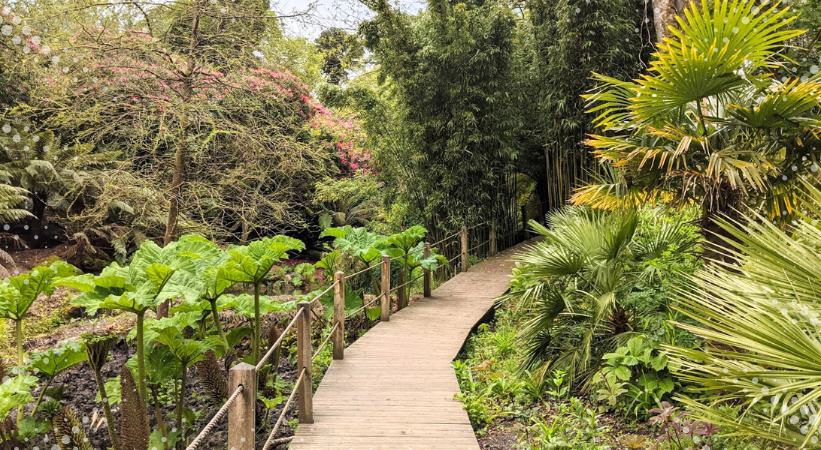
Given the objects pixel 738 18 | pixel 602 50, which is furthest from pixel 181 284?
pixel 602 50

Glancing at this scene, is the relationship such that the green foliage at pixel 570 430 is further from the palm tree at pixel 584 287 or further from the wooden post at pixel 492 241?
the wooden post at pixel 492 241

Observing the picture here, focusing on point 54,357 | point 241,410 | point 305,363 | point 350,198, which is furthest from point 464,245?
point 241,410

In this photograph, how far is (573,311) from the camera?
4.75 meters

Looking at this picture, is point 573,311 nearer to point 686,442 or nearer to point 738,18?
point 686,442

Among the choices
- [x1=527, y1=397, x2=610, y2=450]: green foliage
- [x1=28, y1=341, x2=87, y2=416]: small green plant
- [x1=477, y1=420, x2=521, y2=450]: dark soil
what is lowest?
[x1=477, y1=420, x2=521, y2=450]: dark soil

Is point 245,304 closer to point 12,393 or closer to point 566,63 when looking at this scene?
point 12,393

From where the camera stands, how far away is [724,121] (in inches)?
151

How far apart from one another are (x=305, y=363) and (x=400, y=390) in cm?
91

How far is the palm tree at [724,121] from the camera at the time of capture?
3506 mm

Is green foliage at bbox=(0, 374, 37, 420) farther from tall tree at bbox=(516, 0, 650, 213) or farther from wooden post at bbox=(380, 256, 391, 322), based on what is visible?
tall tree at bbox=(516, 0, 650, 213)

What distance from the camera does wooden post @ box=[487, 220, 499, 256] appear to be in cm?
1079

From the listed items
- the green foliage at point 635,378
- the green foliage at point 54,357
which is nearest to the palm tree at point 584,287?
the green foliage at point 635,378

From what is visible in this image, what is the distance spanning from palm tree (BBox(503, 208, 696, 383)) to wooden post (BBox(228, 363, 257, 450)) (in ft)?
8.69

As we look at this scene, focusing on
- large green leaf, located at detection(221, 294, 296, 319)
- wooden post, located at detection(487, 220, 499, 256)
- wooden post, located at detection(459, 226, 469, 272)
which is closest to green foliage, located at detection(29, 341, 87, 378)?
large green leaf, located at detection(221, 294, 296, 319)
